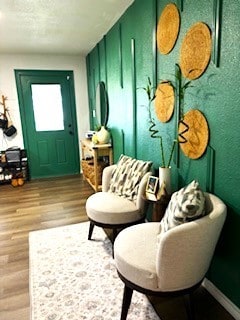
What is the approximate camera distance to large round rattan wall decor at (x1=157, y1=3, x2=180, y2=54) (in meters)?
1.90

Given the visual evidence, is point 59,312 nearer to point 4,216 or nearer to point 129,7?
point 4,216

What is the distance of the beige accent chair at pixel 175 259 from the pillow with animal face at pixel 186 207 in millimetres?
64

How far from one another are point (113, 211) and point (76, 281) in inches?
24.7

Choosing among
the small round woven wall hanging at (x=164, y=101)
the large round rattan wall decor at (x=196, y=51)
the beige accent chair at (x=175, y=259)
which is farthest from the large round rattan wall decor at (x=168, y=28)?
the beige accent chair at (x=175, y=259)

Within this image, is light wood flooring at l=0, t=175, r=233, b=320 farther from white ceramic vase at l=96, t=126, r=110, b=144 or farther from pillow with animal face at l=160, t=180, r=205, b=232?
white ceramic vase at l=96, t=126, r=110, b=144

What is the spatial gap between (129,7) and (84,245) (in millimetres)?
2612

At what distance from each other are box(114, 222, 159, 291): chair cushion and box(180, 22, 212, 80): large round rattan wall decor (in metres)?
1.17

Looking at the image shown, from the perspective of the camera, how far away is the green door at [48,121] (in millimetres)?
4789

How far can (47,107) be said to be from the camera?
496 cm

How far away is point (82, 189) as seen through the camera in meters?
4.23

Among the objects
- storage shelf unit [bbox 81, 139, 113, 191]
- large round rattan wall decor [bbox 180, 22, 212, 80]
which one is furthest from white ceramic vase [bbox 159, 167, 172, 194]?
storage shelf unit [bbox 81, 139, 113, 191]

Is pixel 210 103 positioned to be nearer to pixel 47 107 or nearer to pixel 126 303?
pixel 126 303

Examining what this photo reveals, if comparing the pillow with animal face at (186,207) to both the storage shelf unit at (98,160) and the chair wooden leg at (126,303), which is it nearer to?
the chair wooden leg at (126,303)

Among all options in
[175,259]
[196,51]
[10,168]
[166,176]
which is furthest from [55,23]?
[175,259]
